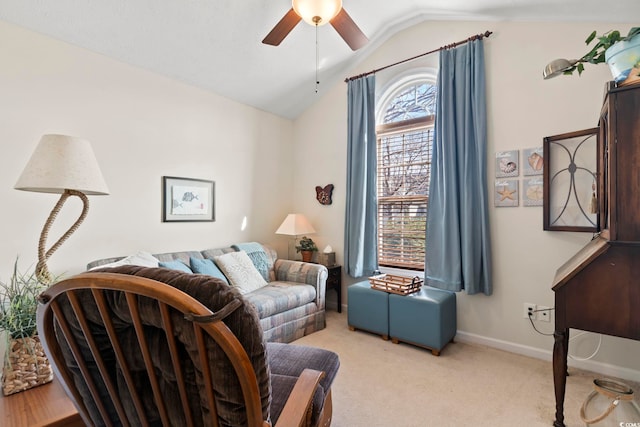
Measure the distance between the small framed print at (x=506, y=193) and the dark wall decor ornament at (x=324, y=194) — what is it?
186 centimetres

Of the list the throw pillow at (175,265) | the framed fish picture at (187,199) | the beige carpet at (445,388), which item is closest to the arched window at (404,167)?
the beige carpet at (445,388)

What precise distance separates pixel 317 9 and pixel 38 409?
94.8 inches

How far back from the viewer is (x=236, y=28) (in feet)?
8.95

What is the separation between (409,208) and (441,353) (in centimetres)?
147

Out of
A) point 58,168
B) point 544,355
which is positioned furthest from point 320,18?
point 544,355

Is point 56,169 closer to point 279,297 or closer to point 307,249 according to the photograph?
point 279,297

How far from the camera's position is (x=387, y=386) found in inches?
84.1

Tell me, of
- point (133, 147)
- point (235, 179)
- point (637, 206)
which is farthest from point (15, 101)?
point (637, 206)

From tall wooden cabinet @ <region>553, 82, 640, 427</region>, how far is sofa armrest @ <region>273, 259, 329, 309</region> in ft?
6.81

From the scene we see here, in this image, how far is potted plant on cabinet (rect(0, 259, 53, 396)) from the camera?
1168 millimetres

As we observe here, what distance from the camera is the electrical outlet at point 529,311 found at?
2570 millimetres

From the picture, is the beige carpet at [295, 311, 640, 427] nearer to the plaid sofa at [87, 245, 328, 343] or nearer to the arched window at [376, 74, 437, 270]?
the plaid sofa at [87, 245, 328, 343]

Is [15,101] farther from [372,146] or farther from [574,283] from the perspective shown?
[574,283]

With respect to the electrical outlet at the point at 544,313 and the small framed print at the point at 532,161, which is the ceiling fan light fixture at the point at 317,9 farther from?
the electrical outlet at the point at 544,313
